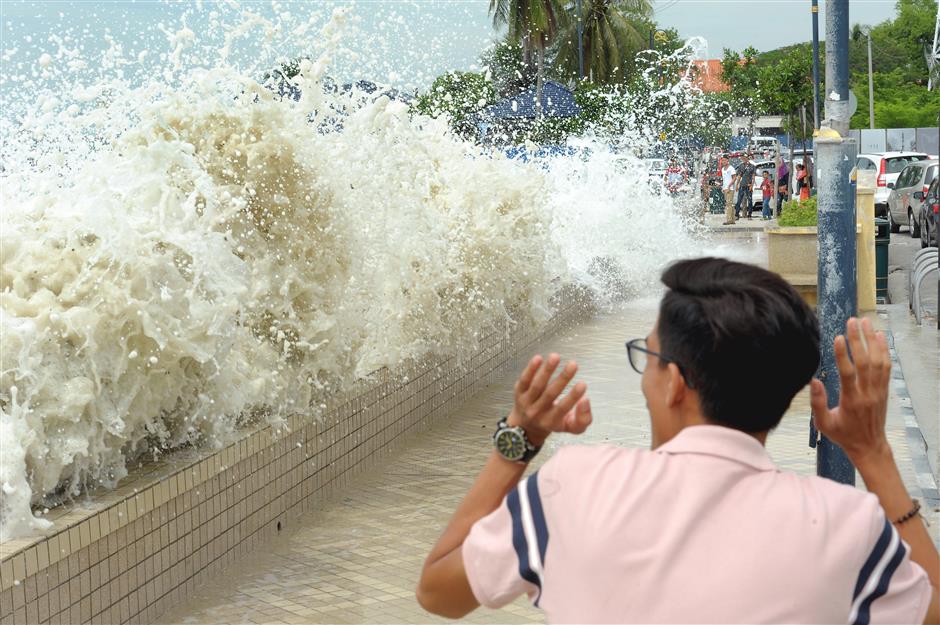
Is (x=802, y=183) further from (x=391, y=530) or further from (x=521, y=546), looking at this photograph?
(x=521, y=546)

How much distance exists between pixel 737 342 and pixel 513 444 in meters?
0.36

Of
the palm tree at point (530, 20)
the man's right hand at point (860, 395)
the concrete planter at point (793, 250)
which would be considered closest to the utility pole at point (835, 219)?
the man's right hand at point (860, 395)

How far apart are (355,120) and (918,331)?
264 inches

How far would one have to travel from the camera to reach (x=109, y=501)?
166 inches

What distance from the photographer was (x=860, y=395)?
1934 millimetres

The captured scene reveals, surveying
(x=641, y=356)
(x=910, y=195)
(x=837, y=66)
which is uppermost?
(x=837, y=66)

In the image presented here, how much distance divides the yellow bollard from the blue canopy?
9.74 metres

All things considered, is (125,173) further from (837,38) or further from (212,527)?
(837,38)

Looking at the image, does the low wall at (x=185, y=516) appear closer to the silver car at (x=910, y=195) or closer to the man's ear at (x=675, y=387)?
the man's ear at (x=675, y=387)

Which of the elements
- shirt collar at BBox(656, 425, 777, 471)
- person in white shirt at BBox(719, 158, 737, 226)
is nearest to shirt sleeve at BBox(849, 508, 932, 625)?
shirt collar at BBox(656, 425, 777, 471)

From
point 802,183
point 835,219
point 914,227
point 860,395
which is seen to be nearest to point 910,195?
point 914,227

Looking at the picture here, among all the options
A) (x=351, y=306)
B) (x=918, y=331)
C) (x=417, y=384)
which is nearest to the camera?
(x=351, y=306)

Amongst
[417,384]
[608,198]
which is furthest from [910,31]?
[417,384]

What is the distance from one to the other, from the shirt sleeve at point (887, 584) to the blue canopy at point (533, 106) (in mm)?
20232
